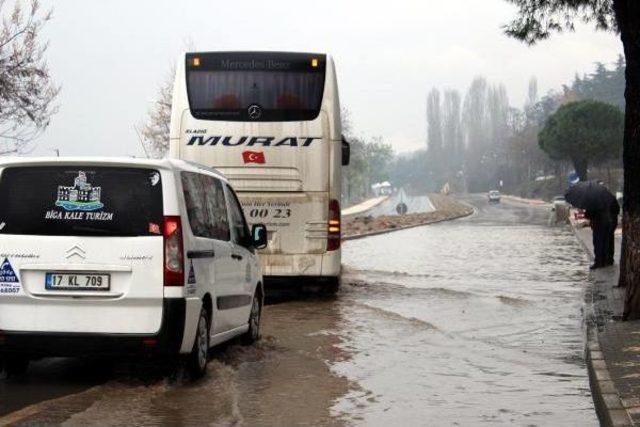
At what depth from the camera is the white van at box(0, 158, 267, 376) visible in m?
7.65

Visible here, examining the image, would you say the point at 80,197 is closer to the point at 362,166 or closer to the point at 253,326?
the point at 253,326

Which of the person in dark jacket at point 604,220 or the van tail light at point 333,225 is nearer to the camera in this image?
the van tail light at point 333,225

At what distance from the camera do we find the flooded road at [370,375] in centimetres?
712

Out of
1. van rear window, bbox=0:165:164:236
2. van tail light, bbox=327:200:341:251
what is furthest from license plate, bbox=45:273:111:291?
van tail light, bbox=327:200:341:251

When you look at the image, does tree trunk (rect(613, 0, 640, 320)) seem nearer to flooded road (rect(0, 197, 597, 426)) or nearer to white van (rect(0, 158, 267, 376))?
flooded road (rect(0, 197, 597, 426))

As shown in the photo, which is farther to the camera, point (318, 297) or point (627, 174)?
point (318, 297)

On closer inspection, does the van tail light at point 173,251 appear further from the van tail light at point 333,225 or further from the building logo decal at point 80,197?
the van tail light at point 333,225

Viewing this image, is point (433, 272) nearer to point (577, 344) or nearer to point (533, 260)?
point (533, 260)

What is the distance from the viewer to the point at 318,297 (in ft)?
53.4

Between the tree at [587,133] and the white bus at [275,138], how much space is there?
74.7 m

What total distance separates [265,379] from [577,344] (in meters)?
3.99

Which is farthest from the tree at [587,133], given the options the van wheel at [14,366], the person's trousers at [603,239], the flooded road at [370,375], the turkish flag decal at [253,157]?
the van wheel at [14,366]

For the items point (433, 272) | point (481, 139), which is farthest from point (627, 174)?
point (481, 139)

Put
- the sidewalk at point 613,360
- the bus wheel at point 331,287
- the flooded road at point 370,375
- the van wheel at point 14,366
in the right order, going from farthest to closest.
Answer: the bus wheel at point 331,287, the van wheel at point 14,366, the flooded road at point 370,375, the sidewalk at point 613,360
